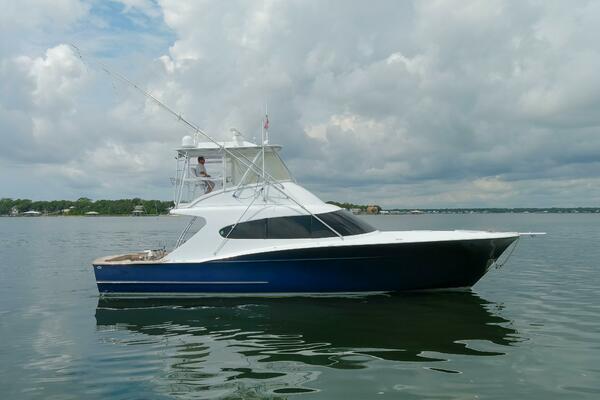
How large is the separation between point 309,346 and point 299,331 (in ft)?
3.38

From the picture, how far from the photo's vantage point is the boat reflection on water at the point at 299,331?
8.12 m

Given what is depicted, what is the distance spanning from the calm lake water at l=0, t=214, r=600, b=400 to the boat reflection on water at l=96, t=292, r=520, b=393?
3cm

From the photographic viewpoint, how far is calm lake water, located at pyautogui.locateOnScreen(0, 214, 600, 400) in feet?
23.2

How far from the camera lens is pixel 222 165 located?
13766 millimetres

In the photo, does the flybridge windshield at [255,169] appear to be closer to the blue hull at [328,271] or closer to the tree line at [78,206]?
the blue hull at [328,271]

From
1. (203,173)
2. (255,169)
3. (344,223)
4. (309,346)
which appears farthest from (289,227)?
(309,346)

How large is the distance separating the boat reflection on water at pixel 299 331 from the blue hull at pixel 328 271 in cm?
37

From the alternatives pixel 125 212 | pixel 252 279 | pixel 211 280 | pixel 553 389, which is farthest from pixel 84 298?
pixel 125 212

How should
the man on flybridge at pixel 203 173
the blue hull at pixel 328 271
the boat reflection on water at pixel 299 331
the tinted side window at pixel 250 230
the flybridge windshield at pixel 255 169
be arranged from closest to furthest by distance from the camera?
the boat reflection on water at pixel 299 331, the blue hull at pixel 328 271, the tinted side window at pixel 250 230, the flybridge windshield at pixel 255 169, the man on flybridge at pixel 203 173

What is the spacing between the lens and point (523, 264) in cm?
2097

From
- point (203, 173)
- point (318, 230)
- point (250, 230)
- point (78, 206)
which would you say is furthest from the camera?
point (78, 206)

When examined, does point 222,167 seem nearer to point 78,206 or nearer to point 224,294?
point 224,294

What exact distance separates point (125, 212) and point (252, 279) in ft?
449

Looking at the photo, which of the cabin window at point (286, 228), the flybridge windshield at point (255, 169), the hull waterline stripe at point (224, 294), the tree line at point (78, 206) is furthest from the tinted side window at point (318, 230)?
the tree line at point (78, 206)
